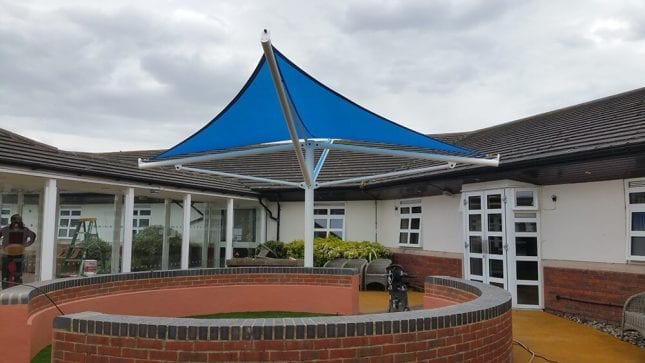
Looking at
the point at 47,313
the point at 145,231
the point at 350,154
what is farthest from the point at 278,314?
the point at 350,154

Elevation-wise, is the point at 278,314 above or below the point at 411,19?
below

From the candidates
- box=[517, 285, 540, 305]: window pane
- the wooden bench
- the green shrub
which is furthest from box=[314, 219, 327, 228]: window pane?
the wooden bench

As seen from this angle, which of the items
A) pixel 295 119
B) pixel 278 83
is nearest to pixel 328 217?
pixel 295 119

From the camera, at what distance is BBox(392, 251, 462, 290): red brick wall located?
1298 cm

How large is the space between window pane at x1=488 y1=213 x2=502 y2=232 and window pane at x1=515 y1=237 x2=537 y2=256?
47 cm

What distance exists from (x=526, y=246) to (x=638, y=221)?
7.50 feet

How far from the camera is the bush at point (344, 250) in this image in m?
15.0

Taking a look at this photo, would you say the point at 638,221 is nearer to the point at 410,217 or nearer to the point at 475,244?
the point at 475,244

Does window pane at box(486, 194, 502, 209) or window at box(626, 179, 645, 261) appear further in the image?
window pane at box(486, 194, 502, 209)

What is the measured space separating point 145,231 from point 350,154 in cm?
894

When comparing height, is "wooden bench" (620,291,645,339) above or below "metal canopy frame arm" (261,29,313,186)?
below

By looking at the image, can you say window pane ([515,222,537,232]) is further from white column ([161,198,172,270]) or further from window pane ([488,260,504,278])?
white column ([161,198,172,270])

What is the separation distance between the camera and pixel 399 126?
303 inches

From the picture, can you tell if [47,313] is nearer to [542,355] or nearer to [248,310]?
[248,310]
